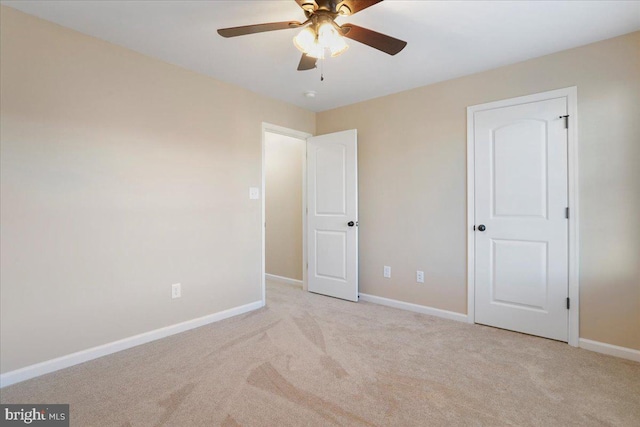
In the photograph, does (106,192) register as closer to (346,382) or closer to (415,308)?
(346,382)

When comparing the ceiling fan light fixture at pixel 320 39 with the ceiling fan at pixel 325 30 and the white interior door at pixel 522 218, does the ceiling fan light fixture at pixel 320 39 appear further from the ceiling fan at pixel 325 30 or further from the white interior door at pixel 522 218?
the white interior door at pixel 522 218

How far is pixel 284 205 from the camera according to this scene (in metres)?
4.71

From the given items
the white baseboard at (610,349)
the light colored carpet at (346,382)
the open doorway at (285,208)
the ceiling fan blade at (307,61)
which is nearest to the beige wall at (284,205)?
the open doorway at (285,208)

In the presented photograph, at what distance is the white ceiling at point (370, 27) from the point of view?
6.56ft

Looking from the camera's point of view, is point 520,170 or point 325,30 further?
point 520,170

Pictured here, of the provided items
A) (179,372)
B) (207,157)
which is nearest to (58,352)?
(179,372)

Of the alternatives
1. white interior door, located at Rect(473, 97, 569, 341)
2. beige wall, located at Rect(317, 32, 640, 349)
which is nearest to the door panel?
white interior door, located at Rect(473, 97, 569, 341)

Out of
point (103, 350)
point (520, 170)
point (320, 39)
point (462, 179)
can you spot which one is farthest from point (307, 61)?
point (103, 350)

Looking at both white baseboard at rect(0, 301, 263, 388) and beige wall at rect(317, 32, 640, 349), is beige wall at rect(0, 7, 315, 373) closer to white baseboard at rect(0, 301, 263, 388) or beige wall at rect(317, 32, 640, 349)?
white baseboard at rect(0, 301, 263, 388)

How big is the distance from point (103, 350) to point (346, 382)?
1.84m

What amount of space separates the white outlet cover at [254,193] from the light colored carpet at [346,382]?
137cm

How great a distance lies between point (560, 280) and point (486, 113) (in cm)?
158

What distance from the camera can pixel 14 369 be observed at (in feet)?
6.61

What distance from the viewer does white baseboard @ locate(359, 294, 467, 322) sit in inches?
123
